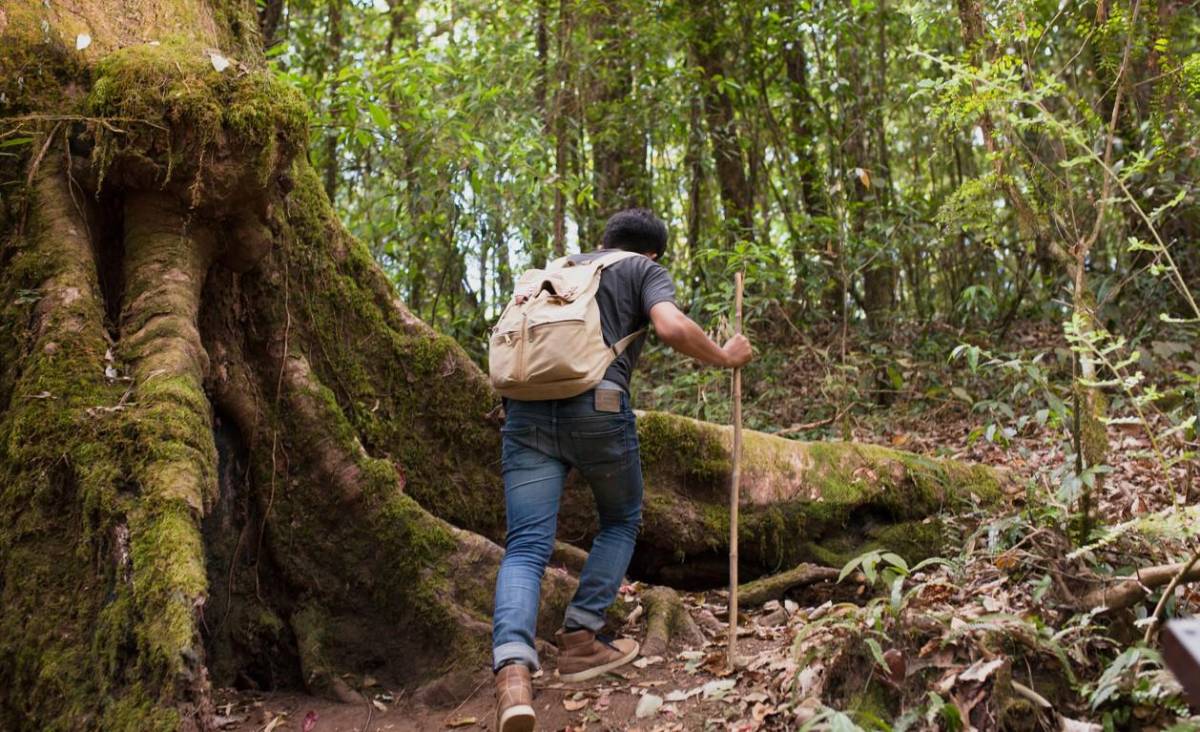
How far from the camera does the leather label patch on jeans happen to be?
455cm

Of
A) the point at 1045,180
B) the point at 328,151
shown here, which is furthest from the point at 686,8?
the point at 1045,180

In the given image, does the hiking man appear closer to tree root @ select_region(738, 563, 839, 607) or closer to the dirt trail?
the dirt trail

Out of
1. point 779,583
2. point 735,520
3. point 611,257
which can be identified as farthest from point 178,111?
point 779,583

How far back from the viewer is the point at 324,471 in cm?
526

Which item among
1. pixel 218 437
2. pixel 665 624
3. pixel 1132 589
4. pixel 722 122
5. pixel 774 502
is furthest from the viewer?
pixel 722 122

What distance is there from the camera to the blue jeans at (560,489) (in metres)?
4.45

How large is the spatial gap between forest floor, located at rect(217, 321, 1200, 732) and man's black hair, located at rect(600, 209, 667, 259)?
1980 millimetres

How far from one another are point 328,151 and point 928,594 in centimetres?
832

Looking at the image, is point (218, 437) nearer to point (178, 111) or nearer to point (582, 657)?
point (178, 111)

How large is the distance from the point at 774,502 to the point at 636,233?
2100mm

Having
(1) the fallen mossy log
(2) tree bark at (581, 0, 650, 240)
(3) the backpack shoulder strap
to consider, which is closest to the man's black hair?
(3) the backpack shoulder strap

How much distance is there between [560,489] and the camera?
15.5 ft

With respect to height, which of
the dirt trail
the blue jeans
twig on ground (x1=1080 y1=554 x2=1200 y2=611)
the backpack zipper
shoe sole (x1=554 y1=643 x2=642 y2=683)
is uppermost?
the backpack zipper

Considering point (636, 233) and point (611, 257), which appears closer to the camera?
point (611, 257)
